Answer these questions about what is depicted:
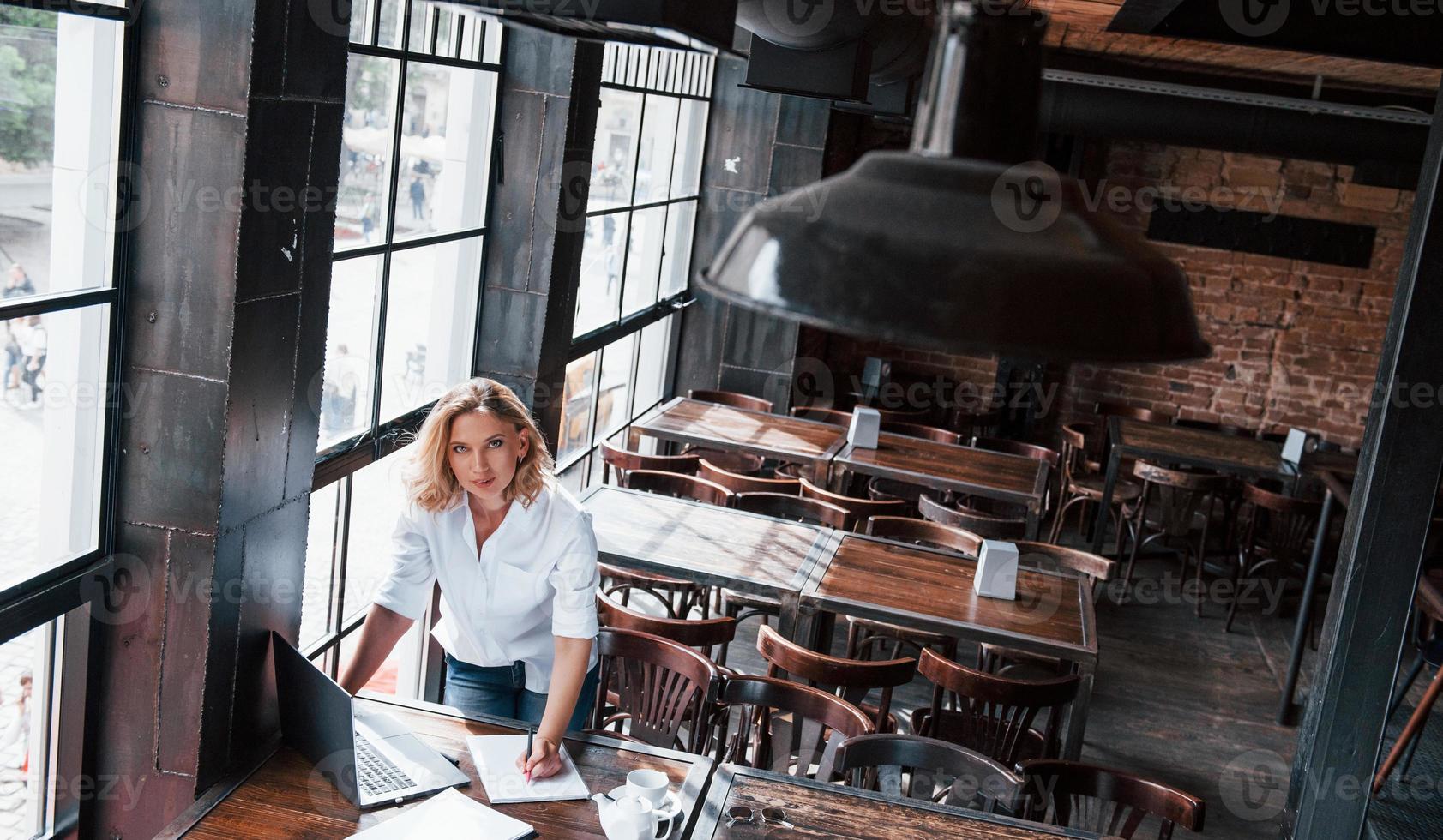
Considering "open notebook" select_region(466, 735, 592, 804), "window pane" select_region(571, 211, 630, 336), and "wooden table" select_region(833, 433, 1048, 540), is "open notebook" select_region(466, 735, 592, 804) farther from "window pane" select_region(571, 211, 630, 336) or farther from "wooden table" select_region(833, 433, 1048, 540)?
"wooden table" select_region(833, 433, 1048, 540)

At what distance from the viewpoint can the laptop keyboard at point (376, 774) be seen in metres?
2.61

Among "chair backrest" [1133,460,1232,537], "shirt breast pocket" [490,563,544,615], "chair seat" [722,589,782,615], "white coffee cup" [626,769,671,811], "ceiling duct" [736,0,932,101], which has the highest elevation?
"ceiling duct" [736,0,932,101]

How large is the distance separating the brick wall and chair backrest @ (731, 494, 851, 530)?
442 centimetres

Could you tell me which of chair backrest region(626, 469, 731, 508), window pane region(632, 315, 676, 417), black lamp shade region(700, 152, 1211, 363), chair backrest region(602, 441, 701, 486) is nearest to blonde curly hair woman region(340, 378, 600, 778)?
black lamp shade region(700, 152, 1211, 363)

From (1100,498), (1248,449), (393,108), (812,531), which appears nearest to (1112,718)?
(812,531)

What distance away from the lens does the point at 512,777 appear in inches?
107

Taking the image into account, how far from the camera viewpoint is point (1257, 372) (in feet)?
32.5

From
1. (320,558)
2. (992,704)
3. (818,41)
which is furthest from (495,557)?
(992,704)

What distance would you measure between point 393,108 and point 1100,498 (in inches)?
219

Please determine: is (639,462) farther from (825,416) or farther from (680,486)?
(825,416)

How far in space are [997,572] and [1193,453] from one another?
12.1ft

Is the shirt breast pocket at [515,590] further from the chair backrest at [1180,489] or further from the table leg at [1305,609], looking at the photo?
the chair backrest at [1180,489]

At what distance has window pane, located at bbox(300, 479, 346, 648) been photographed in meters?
3.61

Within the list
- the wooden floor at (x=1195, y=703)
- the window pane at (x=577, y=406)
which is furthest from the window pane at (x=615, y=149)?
the wooden floor at (x=1195, y=703)
